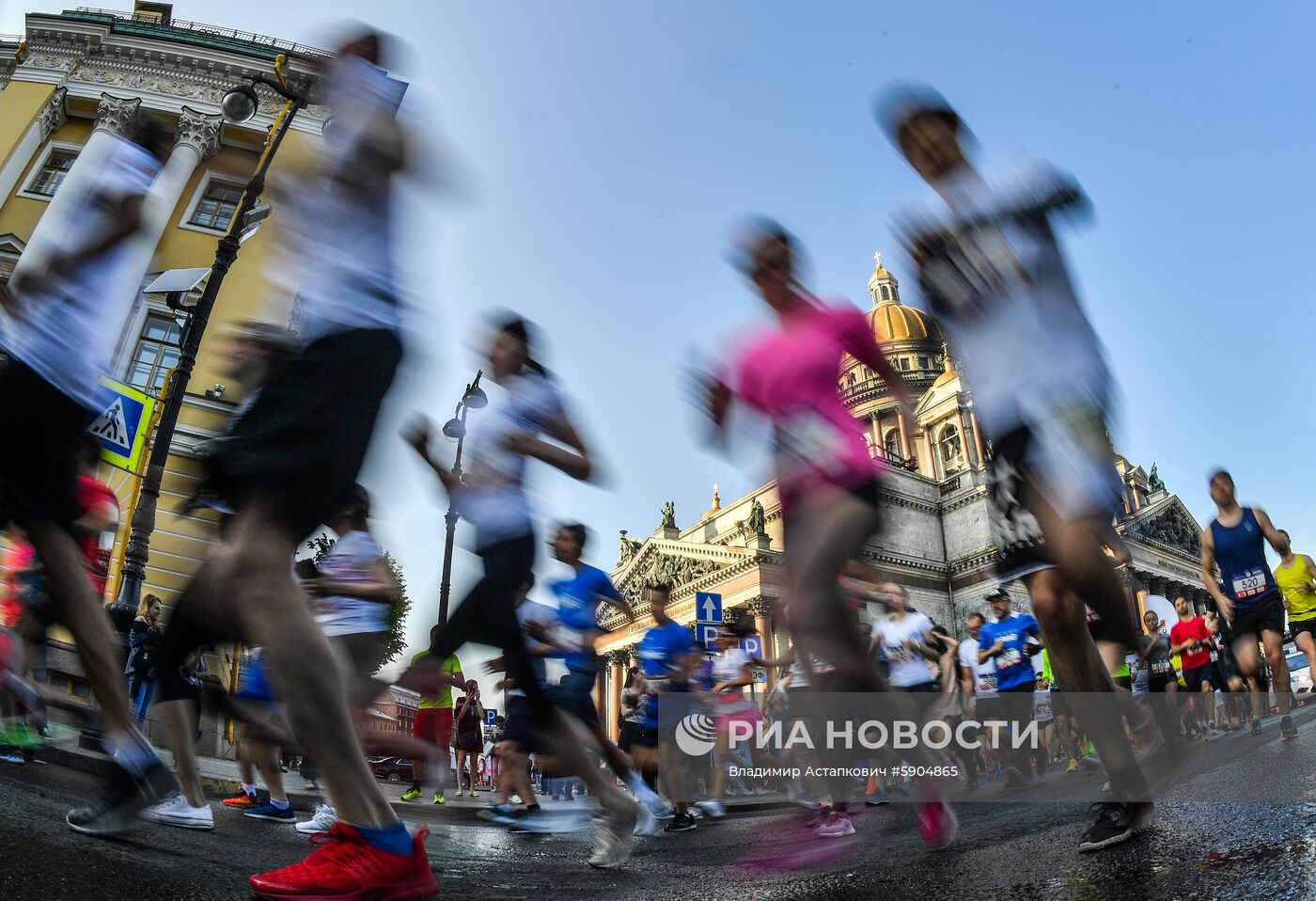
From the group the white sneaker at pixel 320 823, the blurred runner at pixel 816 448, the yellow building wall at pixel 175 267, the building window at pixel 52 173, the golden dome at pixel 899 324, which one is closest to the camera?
the blurred runner at pixel 816 448

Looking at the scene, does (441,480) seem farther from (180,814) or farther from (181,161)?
(181,161)

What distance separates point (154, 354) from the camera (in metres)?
19.4

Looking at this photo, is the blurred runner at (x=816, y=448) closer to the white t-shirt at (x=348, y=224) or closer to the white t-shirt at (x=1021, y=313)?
the white t-shirt at (x=1021, y=313)

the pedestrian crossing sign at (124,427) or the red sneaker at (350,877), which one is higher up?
the pedestrian crossing sign at (124,427)

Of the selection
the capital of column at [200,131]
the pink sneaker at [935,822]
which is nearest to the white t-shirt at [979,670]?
the pink sneaker at [935,822]

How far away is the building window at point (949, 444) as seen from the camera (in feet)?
160

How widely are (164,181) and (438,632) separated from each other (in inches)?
846

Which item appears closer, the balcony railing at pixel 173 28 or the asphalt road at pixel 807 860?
the asphalt road at pixel 807 860

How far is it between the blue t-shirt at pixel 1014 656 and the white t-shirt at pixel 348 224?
712 centimetres

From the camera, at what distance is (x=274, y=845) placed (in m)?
3.08

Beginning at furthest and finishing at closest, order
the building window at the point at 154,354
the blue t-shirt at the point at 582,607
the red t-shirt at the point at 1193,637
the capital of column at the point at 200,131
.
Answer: the capital of column at the point at 200,131 < the building window at the point at 154,354 < the red t-shirt at the point at 1193,637 < the blue t-shirt at the point at 582,607

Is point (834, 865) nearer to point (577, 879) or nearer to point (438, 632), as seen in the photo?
point (577, 879)

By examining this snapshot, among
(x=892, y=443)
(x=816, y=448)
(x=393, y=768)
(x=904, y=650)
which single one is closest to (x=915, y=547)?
(x=892, y=443)

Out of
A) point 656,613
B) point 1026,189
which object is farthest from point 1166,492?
point 1026,189
